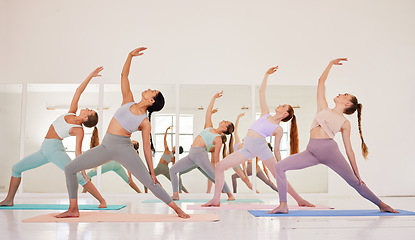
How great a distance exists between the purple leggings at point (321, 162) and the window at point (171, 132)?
2.91 metres

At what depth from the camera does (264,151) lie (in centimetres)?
446

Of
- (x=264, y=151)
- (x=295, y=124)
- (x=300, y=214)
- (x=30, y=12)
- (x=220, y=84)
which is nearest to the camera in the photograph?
(x=300, y=214)

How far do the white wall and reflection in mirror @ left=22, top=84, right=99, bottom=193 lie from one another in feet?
1.33

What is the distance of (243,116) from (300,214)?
3.05 meters

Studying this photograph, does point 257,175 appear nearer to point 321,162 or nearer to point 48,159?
point 321,162

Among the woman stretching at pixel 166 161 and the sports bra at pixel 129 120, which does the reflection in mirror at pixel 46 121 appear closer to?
the woman stretching at pixel 166 161

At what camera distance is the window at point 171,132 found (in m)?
6.48

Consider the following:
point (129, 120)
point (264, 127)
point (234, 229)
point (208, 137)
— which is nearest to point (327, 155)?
point (264, 127)

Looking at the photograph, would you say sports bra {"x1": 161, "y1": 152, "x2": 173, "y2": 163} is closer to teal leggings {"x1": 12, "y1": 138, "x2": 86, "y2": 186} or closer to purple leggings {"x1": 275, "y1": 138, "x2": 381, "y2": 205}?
teal leggings {"x1": 12, "y1": 138, "x2": 86, "y2": 186}

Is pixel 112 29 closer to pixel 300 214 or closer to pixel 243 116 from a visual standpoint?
pixel 243 116

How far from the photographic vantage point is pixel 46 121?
6516 mm

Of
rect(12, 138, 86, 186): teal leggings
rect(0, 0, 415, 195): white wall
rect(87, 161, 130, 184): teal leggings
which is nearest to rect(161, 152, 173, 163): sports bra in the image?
rect(87, 161, 130, 184): teal leggings

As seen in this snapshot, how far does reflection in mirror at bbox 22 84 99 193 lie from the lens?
21.1 ft

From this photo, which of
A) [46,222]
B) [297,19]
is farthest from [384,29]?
[46,222]
